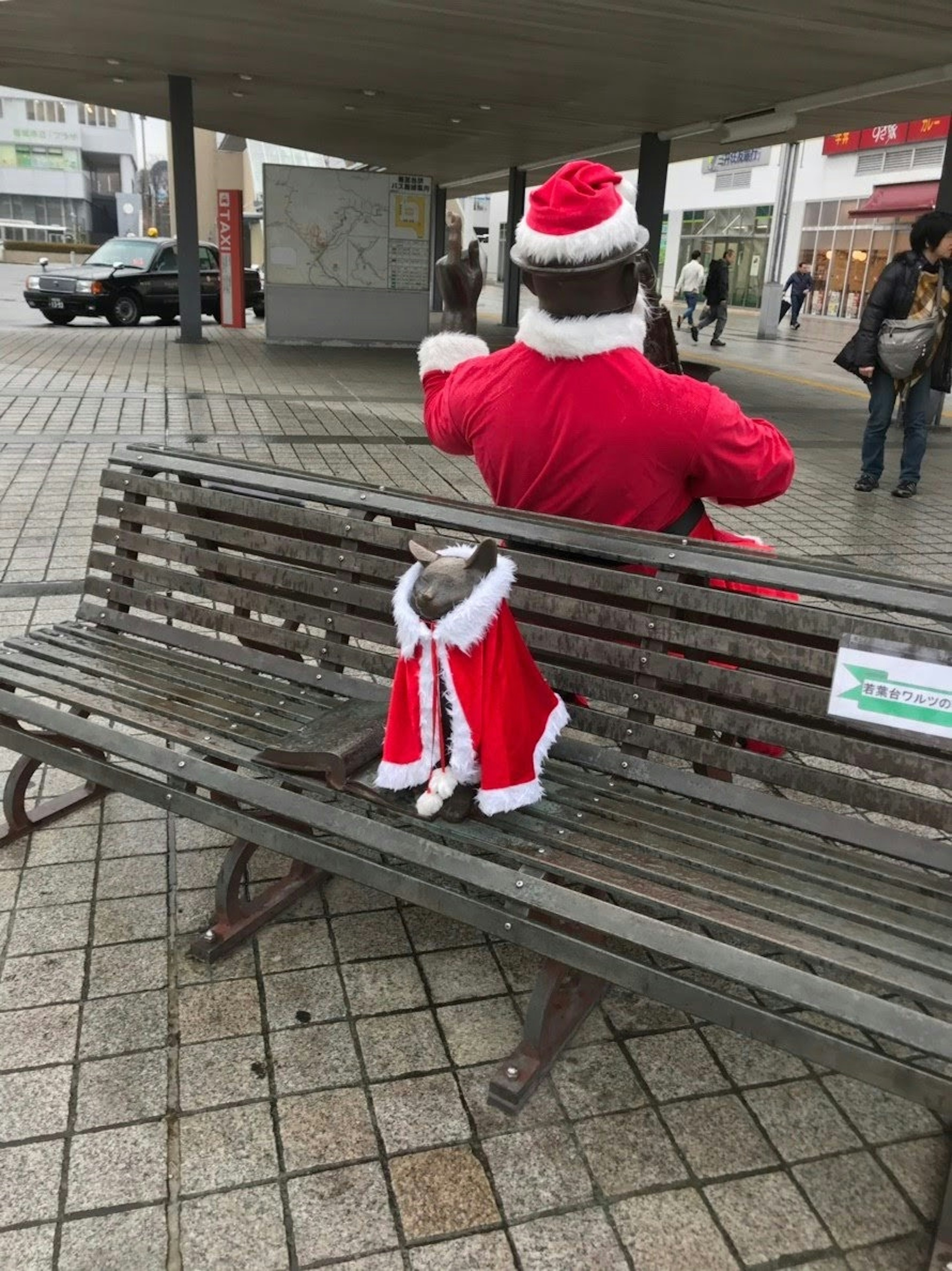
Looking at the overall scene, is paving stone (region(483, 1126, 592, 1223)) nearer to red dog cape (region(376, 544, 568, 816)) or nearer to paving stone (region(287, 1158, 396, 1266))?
paving stone (region(287, 1158, 396, 1266))

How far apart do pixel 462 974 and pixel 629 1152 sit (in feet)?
2.01

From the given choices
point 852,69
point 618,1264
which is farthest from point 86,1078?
point 852,69

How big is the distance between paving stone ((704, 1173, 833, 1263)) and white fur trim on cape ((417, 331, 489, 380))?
210cm

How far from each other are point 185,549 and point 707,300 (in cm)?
1910

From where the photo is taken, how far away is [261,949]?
255cm

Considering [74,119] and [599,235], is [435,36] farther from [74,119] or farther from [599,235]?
[74,119]

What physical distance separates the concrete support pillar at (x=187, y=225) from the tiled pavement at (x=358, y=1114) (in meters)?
14.2

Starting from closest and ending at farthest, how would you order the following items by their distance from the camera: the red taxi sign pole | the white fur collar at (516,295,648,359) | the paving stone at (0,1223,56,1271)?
the paving stone at (0,1223,56,1271), the white fur collar at (516,295,648,359), the red taxi sign pole

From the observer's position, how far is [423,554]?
2.24 m

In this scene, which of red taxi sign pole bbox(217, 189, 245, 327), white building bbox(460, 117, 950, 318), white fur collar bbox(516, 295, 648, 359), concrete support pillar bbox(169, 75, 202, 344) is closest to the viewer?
white fur collar bbox(516, 295, 648, 359)

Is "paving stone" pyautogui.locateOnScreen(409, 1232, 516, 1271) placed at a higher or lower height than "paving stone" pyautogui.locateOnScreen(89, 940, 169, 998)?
higher

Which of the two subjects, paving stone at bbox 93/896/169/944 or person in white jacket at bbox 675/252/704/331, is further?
person in white jacket at bbox 675/252/704/331

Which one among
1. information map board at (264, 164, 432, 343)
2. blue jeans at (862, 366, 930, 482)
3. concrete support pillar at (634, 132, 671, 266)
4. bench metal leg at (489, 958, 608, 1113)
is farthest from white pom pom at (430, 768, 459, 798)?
concrete support pillar at (634, 132, 671, 266)

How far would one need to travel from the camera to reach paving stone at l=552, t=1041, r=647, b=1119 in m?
2.11
